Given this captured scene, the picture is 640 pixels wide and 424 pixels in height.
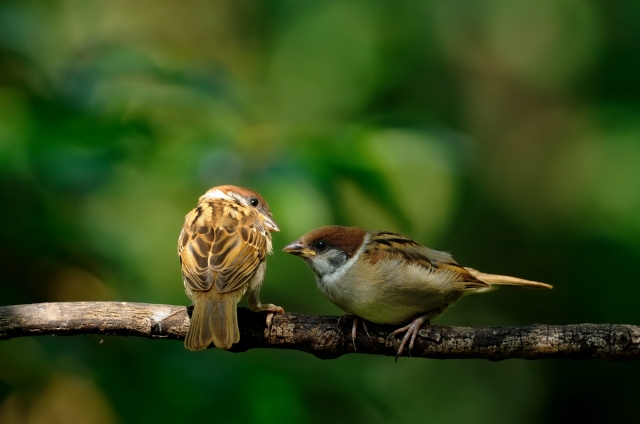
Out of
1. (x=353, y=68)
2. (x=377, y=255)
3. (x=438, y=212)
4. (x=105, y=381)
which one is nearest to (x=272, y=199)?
(x=377, y=255)

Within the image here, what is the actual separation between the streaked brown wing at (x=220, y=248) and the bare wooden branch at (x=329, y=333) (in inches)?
8.6

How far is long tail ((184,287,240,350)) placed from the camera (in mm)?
3480

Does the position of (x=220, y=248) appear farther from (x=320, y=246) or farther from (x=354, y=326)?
(x=354, y=326)

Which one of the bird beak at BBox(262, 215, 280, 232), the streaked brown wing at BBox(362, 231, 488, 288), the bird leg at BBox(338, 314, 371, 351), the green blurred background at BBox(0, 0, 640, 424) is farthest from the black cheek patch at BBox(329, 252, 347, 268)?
the bird beak at BBox(262, 215, 280, 232)

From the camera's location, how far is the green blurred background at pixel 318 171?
4.26 metres

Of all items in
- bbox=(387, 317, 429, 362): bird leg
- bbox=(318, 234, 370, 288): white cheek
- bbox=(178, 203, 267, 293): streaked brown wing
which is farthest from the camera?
bbox=(318, 234, 370, 288): white cheek

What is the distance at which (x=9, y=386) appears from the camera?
4469 mm

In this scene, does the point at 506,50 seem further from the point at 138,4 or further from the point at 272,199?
the point at 272,199

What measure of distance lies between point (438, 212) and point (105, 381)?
162 inches

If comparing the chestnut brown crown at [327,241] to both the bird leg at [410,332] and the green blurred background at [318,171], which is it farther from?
the bird leg at [410,332]

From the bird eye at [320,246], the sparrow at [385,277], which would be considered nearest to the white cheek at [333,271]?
the sparrow at [385,277]

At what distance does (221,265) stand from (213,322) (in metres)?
0.47

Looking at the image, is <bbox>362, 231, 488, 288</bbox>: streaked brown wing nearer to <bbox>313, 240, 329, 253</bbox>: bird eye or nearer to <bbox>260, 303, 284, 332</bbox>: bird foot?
<bbox>313, 240, 329, 253</bbox>: bird eye

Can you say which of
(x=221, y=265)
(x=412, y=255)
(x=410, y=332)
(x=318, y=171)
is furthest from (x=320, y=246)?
(x=410, y=332)
